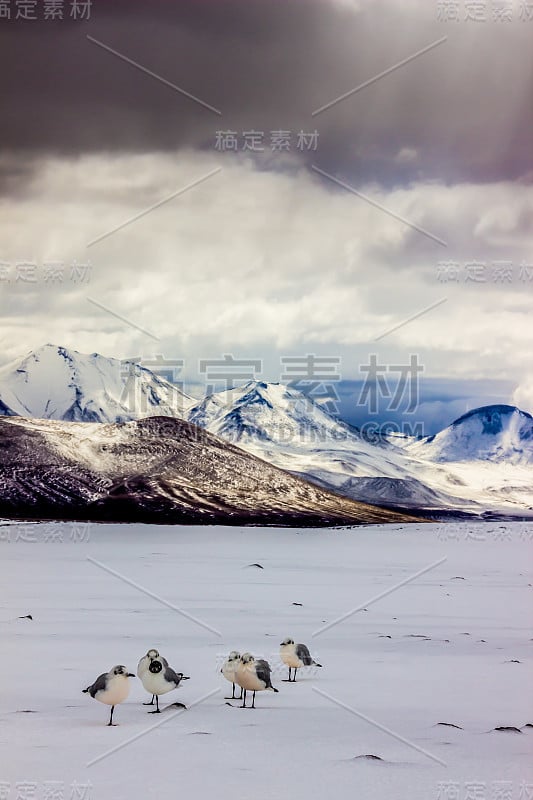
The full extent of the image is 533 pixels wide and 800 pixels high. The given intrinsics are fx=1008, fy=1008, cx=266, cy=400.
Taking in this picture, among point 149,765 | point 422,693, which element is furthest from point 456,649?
point 149,765

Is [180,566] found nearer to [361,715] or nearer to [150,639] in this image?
[150,639]

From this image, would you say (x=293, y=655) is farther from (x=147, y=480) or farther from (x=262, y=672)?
(x=147, y=480)

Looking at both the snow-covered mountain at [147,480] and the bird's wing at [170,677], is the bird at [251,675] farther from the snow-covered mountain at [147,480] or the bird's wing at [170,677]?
the snow-covered mountain at [147,480]

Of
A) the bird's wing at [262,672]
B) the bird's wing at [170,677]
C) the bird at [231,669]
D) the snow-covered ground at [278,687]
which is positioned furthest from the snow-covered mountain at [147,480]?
the bird's wing at [170,677]

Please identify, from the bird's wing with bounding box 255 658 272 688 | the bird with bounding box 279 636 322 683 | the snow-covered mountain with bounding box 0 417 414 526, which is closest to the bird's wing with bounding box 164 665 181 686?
the bird's wing with bounding box 255 658 272 688

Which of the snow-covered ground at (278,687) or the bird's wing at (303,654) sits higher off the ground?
the bird's wing at (303,654)
